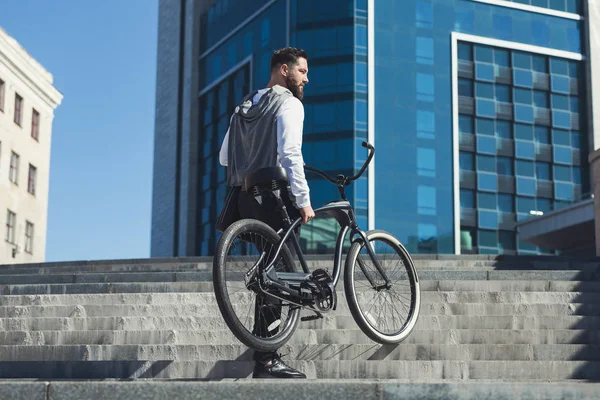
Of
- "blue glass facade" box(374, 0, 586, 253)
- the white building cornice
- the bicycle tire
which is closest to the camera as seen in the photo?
the bicycle tire

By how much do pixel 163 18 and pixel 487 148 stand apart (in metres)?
30.7

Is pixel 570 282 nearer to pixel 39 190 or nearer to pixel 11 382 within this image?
pixel 11 382

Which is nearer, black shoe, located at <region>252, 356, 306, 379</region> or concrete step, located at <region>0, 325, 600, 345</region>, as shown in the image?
black shoe, located at <region>252, 356, 306, 379</region>

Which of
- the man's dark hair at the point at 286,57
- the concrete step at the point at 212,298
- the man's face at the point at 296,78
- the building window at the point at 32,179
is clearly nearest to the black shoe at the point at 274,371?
the man's face at the point at 296,78

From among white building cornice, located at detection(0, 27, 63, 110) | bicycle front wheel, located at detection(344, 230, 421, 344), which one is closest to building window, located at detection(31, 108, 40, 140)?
white building cornice, located at detection(0, 27, 63, 110)

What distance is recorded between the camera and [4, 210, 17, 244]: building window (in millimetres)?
48156

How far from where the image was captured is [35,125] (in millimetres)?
52062

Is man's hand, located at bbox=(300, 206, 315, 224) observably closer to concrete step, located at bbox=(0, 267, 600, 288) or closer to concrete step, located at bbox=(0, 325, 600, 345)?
concrete step, located at bbox=(0, 325, 600, 345)

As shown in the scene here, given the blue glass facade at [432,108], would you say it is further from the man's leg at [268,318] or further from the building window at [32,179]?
the man's leg at [268,318]

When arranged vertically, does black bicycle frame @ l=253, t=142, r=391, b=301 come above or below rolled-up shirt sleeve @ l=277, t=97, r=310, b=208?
below

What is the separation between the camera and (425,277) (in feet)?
36.9

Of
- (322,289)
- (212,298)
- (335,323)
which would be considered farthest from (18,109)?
(322,289)

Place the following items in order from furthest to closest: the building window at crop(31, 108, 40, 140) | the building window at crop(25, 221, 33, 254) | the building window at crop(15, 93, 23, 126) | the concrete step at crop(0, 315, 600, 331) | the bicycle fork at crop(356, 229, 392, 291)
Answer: the building window at crop(31, 108, 40, 140) < the building window at crop(25, 221, 33, 254) < the building window at crop(15, 93, 23, 126) < the concrete step at crop(0, 315, 600, 331) < the bicycle fork at crop(356, 229, 392, 291)

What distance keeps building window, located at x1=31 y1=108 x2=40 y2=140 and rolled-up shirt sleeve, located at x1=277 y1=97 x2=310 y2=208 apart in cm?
4641
